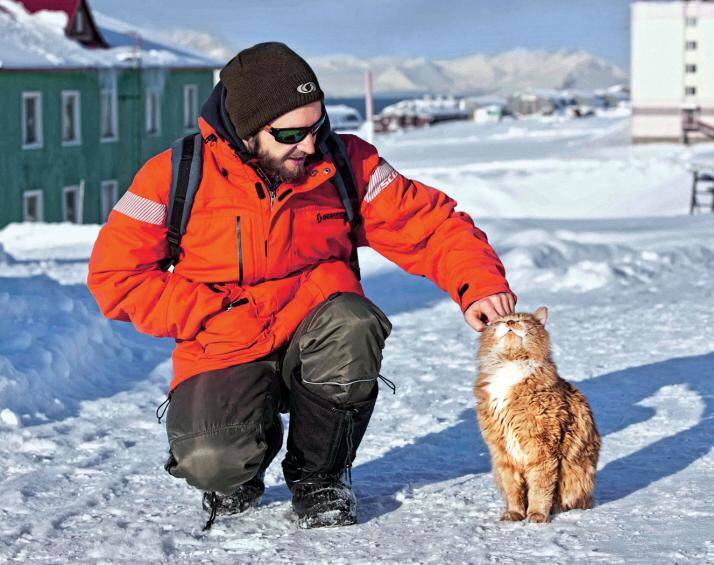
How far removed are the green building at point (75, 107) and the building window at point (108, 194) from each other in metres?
0.04

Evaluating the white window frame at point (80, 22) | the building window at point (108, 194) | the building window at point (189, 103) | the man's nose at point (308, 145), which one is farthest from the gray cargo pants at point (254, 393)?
the building window at point (189, 103)

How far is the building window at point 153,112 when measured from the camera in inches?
1336

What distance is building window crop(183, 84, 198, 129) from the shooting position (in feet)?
118

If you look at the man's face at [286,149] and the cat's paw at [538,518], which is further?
the man's face at [286,149]

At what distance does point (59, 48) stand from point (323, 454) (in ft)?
93.6

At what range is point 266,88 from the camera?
382 centimetres

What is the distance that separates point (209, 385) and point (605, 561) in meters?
1.35

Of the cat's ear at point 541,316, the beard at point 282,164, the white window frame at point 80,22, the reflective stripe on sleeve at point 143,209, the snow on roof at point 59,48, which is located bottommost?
the cat's ear at point 541,316

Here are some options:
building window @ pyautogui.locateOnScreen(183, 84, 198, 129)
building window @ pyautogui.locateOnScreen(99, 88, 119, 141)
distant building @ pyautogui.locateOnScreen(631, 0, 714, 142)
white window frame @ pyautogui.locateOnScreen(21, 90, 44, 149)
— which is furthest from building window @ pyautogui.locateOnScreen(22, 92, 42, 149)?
distant building @ pyautogui.locateOnScreen(631, 0, 714, 142)

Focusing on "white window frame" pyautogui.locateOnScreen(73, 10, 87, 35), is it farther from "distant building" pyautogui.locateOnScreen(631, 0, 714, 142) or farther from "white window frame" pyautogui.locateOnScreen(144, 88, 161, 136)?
"distant building" pyautogui.locateOnScreen(631, 0, 714, 142)

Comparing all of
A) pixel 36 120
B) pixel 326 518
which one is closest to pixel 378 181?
pixel 326 518

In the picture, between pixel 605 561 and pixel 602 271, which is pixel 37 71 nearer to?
pixel 602 271

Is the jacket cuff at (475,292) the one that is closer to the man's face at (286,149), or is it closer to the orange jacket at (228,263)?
the orange jacket at (228,263)

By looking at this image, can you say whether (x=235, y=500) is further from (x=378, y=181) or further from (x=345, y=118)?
(x=345, y=118)
